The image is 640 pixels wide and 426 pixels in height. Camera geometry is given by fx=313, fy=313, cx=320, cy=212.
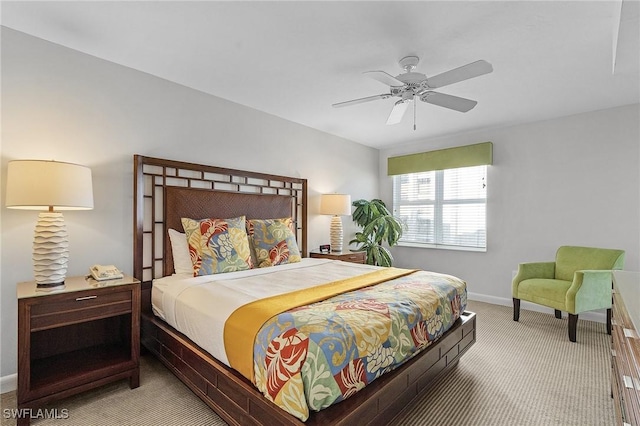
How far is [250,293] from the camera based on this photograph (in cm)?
209

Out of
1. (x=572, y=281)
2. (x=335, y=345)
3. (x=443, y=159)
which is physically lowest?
(x=572, y=281)

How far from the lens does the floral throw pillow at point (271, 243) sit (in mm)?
3225

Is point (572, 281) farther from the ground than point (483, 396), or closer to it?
farther from the ground

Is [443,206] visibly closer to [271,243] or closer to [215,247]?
[271,243]

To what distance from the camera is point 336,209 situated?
443cm

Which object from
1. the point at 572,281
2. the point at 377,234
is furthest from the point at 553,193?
the point at 377,234

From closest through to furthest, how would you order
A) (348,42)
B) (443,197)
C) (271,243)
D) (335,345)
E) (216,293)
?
(335,345) → (216,293) → (348,42) → (271,243) → (443,197)

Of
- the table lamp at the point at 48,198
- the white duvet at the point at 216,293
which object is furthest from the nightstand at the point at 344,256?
the table lamp at the point at 48,198

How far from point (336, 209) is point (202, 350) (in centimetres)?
277

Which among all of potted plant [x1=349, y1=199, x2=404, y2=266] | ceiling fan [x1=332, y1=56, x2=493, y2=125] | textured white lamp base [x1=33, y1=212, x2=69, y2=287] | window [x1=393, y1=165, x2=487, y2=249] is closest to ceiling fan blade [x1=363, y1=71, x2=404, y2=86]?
ceiling fan [x1=332, y1=56, x2=493, y2=125]

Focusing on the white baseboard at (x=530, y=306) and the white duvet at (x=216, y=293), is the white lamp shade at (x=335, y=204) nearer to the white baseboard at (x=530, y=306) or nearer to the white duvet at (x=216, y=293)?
the white duvet at (x=216, y=293)

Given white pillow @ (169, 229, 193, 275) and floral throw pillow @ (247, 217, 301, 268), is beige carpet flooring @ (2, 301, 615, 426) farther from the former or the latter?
floral throw pillow @ (247, 217, 301, 268)

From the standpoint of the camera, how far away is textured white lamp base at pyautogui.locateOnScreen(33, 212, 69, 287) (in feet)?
6.70

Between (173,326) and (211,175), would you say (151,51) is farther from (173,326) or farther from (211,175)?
(173,326)
